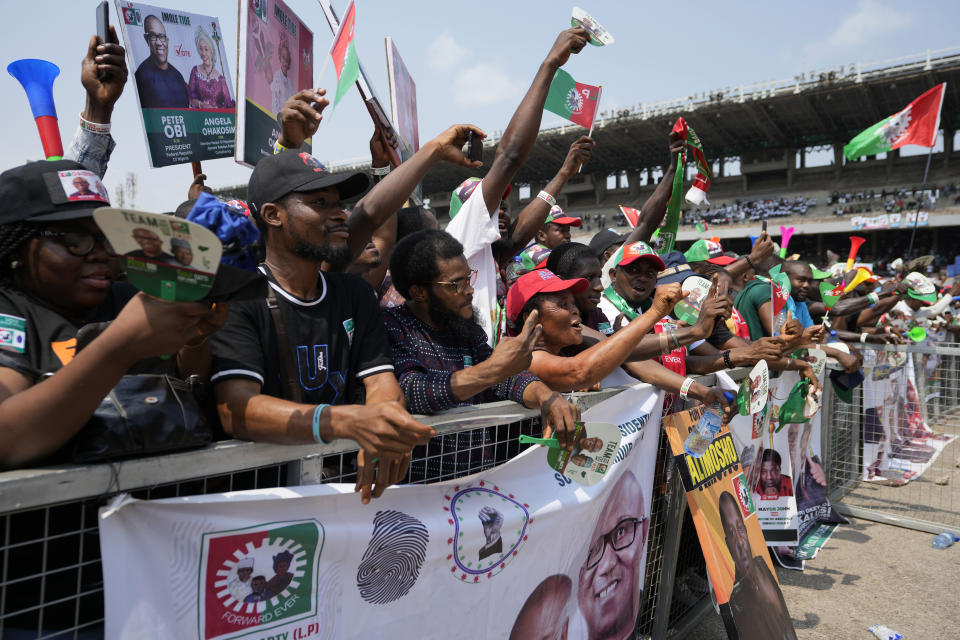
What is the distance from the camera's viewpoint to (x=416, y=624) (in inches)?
71.2

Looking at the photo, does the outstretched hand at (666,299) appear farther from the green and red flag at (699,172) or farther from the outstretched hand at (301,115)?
the green and red flag at (699,172)

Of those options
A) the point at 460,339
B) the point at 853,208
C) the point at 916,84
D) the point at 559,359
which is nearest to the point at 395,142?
the point at 460,339

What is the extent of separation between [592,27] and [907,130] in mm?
7657

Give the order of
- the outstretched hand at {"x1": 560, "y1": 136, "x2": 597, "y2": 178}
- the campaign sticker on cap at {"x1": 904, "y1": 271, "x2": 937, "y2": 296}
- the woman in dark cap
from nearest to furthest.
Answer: the woman in dark cap → the outstretched hand at {"x1": 560, "y1": 136, "x2": 597, "y2": 178} → the campaign sticker on cap at {"x1": 904, "y1": 271, "x2": 937, "y2": 296}

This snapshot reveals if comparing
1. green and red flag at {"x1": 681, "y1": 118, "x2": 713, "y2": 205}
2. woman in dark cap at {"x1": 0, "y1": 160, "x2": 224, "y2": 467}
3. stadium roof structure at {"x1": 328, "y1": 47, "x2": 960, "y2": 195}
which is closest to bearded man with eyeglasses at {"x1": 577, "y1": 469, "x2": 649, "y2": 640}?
woman in dark cap at {"x1": 0, "y1": 160, "x2": 224, "y2": 467}

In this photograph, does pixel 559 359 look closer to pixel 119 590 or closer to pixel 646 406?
pixel 646 406

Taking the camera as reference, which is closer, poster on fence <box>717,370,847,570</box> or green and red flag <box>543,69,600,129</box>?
poster on fence <box>717,370,847,570</box>

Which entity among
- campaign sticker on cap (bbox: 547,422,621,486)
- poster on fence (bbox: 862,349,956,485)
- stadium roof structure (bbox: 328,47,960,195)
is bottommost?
poster on fence (bbox: 862,349,956,485)

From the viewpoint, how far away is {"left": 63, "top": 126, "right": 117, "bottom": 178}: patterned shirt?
8.29ft

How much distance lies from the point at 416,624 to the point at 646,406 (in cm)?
151

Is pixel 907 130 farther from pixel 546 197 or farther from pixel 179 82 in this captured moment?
pixel 179 82

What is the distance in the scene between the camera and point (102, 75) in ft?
8.28

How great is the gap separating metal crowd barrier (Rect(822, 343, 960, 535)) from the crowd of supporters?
99.6 inches

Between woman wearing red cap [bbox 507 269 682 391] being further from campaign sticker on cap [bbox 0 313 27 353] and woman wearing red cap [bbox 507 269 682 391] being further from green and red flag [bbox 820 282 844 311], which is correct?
green and red flag [bbox 820 282 844 311]
